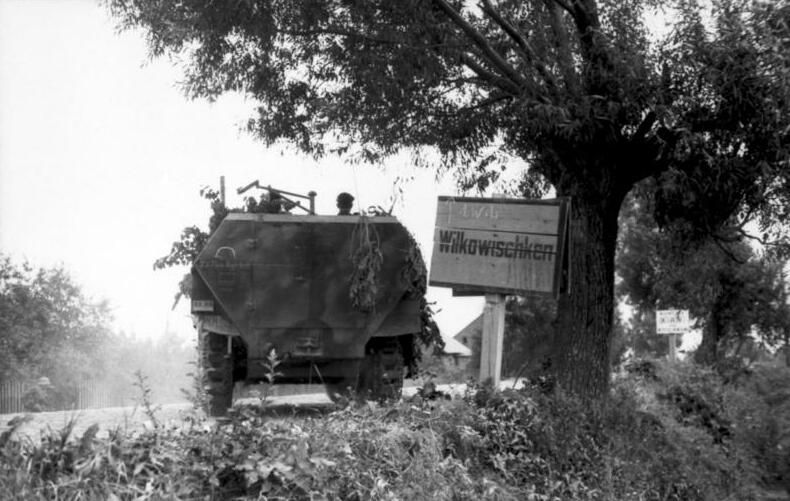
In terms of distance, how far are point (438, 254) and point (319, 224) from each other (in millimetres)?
2003

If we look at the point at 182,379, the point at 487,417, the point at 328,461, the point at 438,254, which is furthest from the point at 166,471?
the point at 182,379

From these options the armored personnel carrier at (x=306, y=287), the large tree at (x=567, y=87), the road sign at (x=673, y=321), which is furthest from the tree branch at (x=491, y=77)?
the road sign at (x=673, y=321)

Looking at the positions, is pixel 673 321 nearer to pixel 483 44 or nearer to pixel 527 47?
pixel 527 47

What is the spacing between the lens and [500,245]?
8.90 m

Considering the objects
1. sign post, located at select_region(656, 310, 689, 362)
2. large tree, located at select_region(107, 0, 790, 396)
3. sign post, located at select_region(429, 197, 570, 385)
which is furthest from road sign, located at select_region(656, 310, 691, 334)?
sign post, located at select_region(429, 197, 570, 385)

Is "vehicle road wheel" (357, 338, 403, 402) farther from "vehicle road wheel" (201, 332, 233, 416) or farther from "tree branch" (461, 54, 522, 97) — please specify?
"tree branch" (461, 54, 522, 97)

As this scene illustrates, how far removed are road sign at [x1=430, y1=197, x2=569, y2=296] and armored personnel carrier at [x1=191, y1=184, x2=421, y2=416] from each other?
4.42 feet

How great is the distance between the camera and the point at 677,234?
10859mm

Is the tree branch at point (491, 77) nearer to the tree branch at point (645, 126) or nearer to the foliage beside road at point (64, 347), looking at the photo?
the tree branch at point (645, 126)

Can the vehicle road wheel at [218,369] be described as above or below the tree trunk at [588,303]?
below

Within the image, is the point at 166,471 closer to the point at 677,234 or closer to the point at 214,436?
the point at 214,436

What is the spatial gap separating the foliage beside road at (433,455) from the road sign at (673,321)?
5.47 meters

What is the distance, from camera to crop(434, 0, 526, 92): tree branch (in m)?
9.16

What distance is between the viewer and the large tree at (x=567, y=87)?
29.4ft
